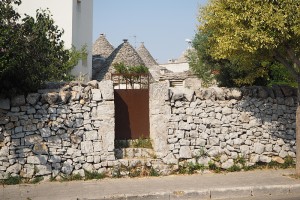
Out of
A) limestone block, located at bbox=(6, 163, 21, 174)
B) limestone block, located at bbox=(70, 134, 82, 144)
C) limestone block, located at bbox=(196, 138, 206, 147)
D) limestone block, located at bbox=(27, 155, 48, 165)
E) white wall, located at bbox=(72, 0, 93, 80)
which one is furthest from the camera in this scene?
white wall, located at bbox=(72, 0, 93, 80)

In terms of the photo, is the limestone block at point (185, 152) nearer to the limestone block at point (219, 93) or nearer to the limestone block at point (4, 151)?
the limestone block at point (219, 93)

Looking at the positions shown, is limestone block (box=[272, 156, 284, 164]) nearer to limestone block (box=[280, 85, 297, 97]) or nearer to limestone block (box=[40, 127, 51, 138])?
limestone block (box=[280, 85, 297, 97])

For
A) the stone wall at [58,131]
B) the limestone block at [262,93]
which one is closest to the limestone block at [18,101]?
the stone wall at [58,131]

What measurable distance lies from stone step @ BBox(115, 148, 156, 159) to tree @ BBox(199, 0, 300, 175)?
3177 mm

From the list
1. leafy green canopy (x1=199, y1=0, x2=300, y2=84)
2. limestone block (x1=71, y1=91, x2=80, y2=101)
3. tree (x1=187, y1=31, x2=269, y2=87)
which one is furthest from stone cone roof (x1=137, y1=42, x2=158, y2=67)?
leafy green canopy (x1=199, y1=0, x2=300, y2=84)

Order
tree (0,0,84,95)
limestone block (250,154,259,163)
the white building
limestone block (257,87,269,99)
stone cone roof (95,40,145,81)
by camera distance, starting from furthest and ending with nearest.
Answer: stone cone roof (95,40,145,81) < the white building < limestone block (257,87,269,99) < limestone block (250,154,259,163) < tree (0,0,84,95)

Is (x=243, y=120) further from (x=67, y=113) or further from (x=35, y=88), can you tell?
(x=35, y=88)

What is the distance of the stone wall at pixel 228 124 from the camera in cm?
959

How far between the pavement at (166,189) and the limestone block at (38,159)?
512mm

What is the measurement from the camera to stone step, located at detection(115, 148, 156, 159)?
371 inches

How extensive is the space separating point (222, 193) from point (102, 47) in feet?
77.7

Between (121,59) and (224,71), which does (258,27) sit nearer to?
(224,71)

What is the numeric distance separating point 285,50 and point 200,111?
273cm

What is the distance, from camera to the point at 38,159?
870 centimetres
